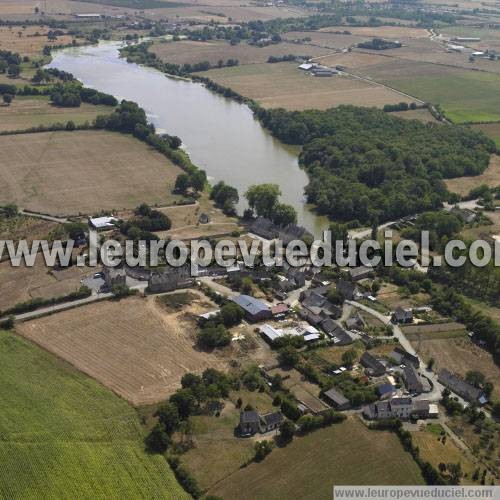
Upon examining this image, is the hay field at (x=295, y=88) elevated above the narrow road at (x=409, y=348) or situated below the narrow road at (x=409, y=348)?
above

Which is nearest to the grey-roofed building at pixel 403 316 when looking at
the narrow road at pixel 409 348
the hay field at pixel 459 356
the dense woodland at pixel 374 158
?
the narrow road at pixel 409 348

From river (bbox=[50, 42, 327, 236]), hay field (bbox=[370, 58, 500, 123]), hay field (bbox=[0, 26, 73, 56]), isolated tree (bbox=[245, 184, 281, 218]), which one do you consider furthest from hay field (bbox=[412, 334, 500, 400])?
hay field (bbox=[0, 26, 73, 56])

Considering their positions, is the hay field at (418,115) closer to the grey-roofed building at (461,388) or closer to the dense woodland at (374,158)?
the dense woodland at (374,158)

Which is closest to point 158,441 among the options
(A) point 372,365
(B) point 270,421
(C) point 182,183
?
(B) point 270,421

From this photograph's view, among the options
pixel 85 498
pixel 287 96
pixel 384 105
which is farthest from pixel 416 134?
pixel 85 498

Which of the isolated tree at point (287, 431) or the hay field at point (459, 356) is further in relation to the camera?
the hay field at point (459, 356)

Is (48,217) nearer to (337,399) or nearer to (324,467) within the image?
(337,399)

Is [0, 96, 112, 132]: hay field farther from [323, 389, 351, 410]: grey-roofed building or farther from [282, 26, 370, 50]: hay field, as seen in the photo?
[282, 26, 370, 50]: hay field
